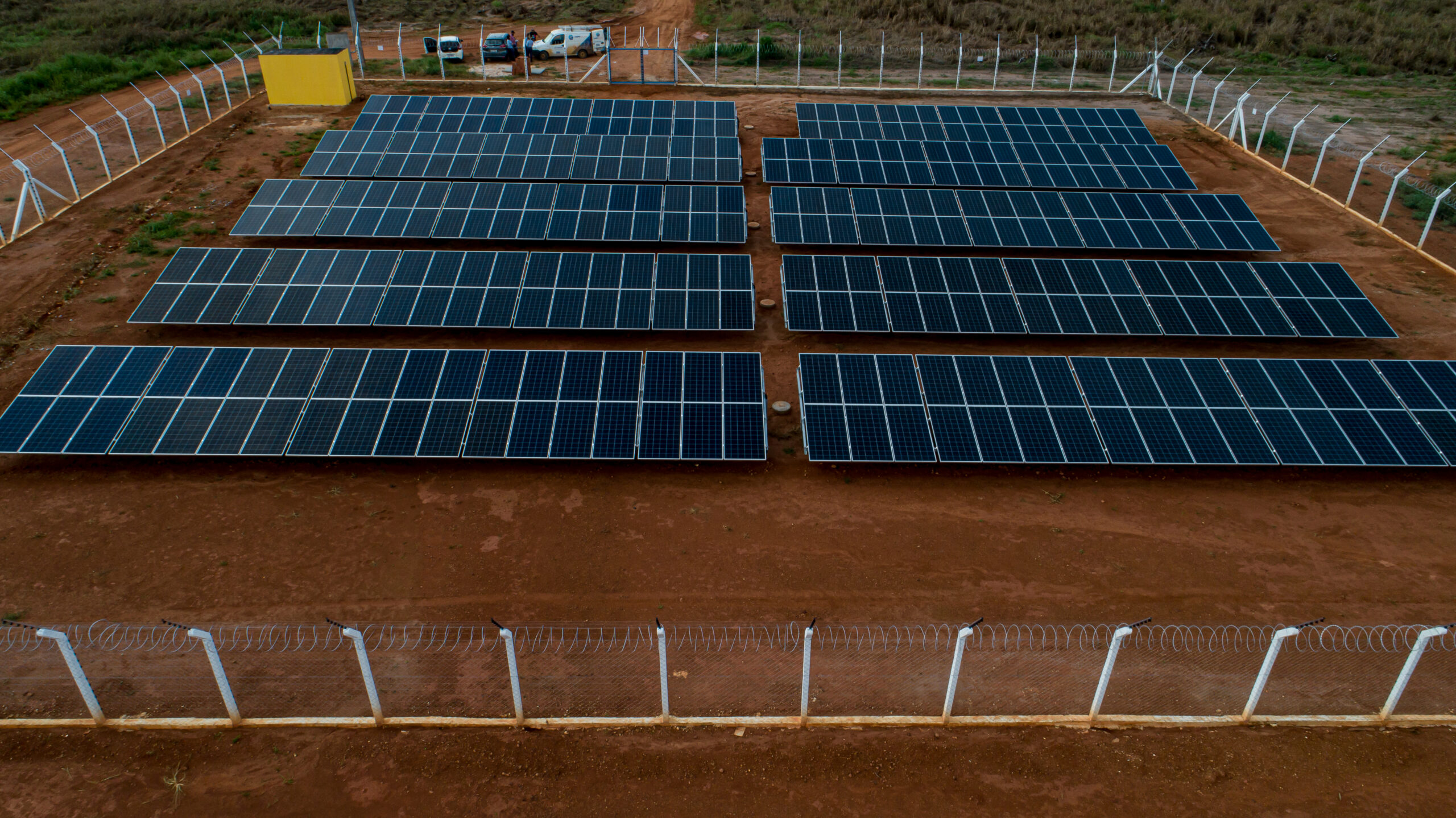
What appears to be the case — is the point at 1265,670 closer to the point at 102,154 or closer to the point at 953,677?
the point at 953,677

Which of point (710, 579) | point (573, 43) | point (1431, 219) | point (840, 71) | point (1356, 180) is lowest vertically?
point (710, 579)

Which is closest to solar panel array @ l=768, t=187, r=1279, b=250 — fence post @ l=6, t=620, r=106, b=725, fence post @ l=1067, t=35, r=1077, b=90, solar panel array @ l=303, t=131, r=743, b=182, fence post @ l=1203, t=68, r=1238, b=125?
solar panel array @ l=303, t=131, r=743, b=182

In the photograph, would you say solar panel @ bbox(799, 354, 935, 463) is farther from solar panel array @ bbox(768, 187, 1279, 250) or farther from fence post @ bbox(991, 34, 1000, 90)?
fence post @ bbox(991, 34, 1000, 90)

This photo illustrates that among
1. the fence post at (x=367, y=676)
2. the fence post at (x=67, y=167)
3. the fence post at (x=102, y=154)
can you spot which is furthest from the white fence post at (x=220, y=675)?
the fence post at (x=102, y=154)

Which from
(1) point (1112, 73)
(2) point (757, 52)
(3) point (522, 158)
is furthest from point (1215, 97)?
(3) point (522, 158)

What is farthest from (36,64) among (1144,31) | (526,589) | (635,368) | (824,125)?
(1144,31)

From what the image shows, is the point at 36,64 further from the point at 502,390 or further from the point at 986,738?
the point at 986,738
